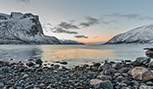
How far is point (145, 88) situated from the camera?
7.57m

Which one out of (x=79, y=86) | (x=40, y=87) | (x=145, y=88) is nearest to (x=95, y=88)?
(x=79, y=86)

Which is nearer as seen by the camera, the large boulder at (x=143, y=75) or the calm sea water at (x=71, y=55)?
the large boulder at (x=143, y=75)

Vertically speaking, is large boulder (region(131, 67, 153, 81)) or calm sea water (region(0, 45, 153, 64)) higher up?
large boulder (region(131, 67, 153, 81))

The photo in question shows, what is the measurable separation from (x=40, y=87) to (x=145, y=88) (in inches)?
301

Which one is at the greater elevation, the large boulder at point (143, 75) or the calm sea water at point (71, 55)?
Answer: the large boulder at point (143, 75)

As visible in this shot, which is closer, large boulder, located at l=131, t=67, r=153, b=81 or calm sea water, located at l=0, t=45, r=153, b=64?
large boulder, located at l=131, t=67, r=153, b=81

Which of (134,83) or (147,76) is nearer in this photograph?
(134,83)

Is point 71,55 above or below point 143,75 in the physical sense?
below

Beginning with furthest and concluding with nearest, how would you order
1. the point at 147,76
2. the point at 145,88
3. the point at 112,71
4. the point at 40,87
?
the point at 112,71 → the point at 147,76 → the point at 40,87 → the point at 145,88

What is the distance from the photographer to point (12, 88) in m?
7.71

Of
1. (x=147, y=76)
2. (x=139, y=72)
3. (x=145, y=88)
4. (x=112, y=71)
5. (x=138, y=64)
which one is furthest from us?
(x=138, y=64)

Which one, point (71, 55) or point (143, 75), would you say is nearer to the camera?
point (143, 75)

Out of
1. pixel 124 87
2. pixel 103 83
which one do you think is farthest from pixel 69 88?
pixel 124 87

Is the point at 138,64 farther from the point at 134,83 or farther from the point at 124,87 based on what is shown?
the point at 124,87
